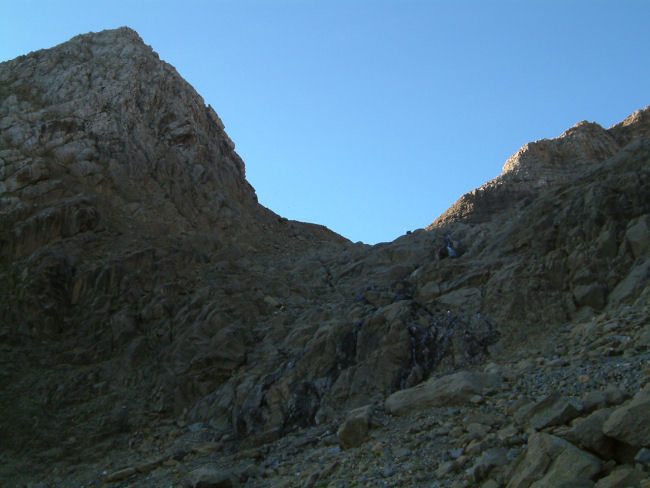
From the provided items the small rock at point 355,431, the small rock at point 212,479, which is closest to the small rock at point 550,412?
the small rock at point 355,431

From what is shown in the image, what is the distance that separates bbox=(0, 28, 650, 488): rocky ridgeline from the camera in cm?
961

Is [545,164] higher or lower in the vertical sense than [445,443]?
higher

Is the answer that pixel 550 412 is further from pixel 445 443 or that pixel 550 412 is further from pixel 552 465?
pixel 445 443

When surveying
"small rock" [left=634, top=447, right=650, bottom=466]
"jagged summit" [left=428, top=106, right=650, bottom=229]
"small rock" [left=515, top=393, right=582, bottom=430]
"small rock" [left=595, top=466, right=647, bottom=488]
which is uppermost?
"jagged summit" [left=428, top=106, right=650, bottom=229]

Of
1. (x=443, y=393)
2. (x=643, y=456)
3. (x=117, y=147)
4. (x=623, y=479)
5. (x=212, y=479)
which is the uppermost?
(x=117, y=147)

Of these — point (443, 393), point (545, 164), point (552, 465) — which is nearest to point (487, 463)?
point (552, 465)

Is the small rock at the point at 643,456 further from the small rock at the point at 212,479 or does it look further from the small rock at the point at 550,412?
the small rock at the point at 212,479

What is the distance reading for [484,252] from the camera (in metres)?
18.8

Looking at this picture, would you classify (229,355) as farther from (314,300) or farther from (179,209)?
(179,209)

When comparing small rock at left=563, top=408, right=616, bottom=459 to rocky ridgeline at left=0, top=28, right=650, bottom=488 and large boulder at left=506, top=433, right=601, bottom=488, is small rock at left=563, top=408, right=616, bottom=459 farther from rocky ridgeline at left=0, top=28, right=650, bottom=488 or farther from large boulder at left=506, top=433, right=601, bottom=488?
large boulder at left=506, top=433, right=601, bottom=488

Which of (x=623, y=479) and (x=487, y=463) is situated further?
(x=487, y=463)

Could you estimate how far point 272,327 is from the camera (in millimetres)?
18375

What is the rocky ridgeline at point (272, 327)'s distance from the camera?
31.5ft

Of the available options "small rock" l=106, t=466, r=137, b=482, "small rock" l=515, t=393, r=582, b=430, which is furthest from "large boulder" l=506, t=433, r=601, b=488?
"small rock" l=106, t=466, r=137, b=482
